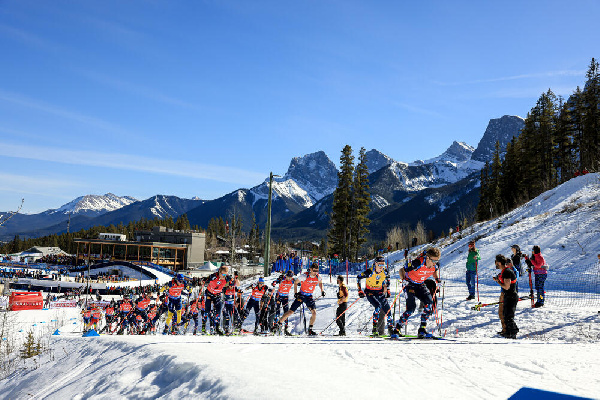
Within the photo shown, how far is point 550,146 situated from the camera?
175ft

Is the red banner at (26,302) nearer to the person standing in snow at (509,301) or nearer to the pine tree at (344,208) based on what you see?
the pine tree at (344,208)

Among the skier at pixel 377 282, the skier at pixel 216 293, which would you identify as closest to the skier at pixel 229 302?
the skier at pixel 216 293

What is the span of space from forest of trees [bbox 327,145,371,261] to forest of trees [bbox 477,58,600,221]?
635 inches

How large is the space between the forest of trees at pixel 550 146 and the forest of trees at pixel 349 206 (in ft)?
53.0

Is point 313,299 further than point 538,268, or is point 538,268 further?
point 313,299

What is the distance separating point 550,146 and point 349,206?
30220mm

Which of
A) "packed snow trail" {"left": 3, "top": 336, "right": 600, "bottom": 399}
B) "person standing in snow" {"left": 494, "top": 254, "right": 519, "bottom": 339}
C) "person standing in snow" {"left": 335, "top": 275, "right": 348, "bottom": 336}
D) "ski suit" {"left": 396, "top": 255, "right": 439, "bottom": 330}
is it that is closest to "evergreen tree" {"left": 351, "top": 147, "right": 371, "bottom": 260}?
"person standing in snow" {"left": 335, "top": 275, "right": 348, "bottom": 336}

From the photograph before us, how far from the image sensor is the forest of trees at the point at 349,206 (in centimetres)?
4628

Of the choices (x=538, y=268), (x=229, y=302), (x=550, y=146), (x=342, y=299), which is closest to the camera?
(x=342, y=299)

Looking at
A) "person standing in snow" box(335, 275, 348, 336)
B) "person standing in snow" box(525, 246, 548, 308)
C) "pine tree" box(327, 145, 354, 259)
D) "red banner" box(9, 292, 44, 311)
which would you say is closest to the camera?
"person standing in snow" box(335, 275, 348, 336)

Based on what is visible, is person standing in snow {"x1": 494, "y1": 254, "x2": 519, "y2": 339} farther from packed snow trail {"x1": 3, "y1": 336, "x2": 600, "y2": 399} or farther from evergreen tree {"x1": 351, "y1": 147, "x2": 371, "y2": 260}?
evergreen tree {"x1": 351, "y1": 147, "x2": 371, "y2": 260}

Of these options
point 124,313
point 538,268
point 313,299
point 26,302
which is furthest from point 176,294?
point 26,302

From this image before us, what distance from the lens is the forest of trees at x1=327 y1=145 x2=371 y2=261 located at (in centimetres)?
4628

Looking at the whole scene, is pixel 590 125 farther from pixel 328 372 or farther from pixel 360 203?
pixel 328 372
